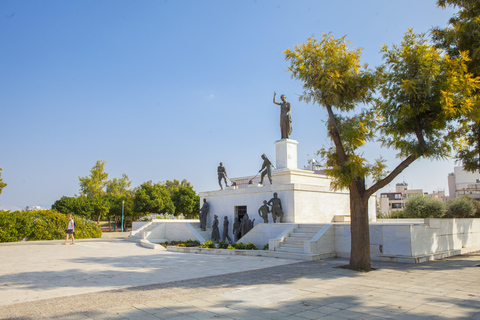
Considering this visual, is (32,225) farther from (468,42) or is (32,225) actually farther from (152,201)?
(468,42)

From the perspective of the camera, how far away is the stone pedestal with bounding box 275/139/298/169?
2106 cm

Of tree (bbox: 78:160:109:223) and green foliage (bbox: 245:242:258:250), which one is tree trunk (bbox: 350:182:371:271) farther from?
tree (bbox: 78:160:109:223)

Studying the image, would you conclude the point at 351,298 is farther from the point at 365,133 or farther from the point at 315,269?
the point at 365,133

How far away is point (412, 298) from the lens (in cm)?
671

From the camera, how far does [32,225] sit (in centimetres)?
2211

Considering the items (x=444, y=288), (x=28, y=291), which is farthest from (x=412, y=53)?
(x=28, y=291)

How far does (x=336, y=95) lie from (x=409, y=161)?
2720 millimetres

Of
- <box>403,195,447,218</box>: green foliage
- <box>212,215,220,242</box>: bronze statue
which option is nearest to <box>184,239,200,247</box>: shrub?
<box>212,215,220,242</box>: bronze statue

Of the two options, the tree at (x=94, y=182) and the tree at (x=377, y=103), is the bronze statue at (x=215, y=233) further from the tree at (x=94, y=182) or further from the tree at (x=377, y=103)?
the tree at (x=94, y=182)

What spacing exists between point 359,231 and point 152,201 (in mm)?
33072

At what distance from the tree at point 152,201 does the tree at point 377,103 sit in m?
32.2

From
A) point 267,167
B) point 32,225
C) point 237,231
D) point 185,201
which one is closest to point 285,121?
point 267,167

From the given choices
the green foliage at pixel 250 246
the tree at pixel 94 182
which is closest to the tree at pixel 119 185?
the tree at pixel 94 182

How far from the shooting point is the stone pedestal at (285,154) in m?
21.1
